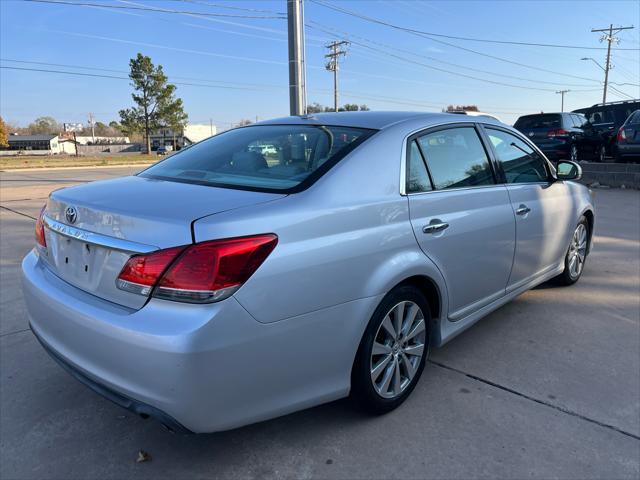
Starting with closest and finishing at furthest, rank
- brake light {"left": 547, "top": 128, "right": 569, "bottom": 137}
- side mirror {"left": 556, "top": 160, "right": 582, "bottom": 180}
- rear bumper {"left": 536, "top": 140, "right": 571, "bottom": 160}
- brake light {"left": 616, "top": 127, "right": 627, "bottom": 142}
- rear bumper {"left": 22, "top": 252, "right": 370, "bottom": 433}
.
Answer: rear bumper {"left": 22, "top": 252, "right": 370, "bottom": 433} → side mirror {"left": 556, "top": 160, "right": 582, "bottom": 180} → brake light {"left": 616, "top": 127, "right": 627, "bottom": 142} → brake light {"left": 547, "top": 128, "right": 569, "bottom": 137} → rear bumper {"left": 536, "top": 140, "right": 571, "bottom": 160}

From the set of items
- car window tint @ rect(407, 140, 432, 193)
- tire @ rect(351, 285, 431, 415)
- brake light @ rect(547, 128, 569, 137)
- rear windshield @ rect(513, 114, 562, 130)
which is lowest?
tire @ rect(351, 285, 431, 415)

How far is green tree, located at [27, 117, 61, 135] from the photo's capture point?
5438 inches

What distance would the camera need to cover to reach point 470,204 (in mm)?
3230

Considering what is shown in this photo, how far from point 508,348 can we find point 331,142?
2.02 meters

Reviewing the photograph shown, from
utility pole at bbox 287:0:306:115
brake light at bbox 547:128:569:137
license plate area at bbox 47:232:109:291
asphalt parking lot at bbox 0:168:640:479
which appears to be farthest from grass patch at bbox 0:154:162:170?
license plate area at bbox 47:232:109:291

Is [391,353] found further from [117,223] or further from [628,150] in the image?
[628,150]

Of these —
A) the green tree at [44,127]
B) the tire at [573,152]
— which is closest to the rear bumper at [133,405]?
the tire at [573,152]

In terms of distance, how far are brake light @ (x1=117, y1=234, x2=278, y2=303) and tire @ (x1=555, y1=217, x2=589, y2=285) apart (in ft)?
12.3

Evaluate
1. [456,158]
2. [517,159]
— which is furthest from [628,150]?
[456,158]

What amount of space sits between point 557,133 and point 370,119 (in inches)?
521

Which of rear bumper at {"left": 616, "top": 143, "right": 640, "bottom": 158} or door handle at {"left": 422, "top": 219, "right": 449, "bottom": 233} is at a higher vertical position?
rear bumper at {"left": 616, "top": 143, "right": 640, "bottom": 158}

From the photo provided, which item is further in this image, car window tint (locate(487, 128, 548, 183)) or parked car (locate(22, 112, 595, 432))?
car window tint (locate(487, 128, 548, 183))

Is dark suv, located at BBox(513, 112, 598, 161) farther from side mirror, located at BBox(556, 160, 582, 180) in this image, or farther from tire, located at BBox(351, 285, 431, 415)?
tire, located at BBox(351, 285, 431, 415)

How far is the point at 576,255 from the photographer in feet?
16.5
